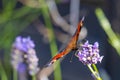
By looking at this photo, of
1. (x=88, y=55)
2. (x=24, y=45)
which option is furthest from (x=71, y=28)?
(x=88, y=55)

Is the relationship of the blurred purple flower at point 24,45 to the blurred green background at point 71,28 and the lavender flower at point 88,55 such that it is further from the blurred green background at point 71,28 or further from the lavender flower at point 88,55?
the blurred green background at point 71,28

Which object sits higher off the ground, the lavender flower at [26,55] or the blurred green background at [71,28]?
the blurred green background at [71,28]

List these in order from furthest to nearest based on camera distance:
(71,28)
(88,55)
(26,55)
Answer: (71,28), (26,55), (88,55)

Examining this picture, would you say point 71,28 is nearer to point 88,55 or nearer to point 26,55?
point 26,55

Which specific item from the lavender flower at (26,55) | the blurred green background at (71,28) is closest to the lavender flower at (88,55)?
the lavender flower at (26,55)

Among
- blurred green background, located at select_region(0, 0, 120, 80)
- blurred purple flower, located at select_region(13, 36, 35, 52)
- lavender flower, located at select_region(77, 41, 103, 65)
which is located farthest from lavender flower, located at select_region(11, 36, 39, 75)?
blurred green background, located at select_region(0, 0, 120, 80)

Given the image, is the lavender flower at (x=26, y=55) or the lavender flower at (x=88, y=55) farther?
the lavender flower at (x=26, y=55)

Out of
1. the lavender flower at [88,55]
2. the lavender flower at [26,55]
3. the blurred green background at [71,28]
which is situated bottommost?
the lavender flower at [88,55]

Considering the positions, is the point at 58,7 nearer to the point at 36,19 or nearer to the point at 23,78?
the point at 36,19

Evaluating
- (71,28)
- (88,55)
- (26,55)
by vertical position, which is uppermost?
(71,28)

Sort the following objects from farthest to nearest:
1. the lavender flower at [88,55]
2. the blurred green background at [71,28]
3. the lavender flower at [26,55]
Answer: the blurred green background at [71,28], the lavender flower at [26,55], the lavender flower at [88,55]

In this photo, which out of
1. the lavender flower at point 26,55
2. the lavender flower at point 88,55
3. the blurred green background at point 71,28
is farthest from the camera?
the blurred green background at point 71,28

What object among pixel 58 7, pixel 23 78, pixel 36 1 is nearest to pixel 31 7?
pixel 36 1
